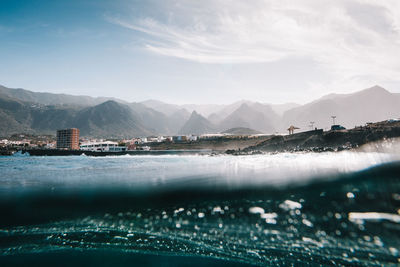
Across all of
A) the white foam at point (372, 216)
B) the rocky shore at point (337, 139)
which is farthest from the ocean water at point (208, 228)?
the rocky shore at point (337, 139)

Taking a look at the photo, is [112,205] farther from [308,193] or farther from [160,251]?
[308,193]

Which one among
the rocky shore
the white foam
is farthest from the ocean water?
the rocky shore

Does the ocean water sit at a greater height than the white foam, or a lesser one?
lesser

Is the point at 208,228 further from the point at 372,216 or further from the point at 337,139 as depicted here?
the point at 337,139

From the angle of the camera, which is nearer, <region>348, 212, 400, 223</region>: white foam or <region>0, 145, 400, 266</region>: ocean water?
<region>0, 145, 400, 266</region>: ocean water

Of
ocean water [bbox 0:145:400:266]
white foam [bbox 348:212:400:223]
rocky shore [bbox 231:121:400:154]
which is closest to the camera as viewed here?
ocean water [bbox 0:145:400:266]

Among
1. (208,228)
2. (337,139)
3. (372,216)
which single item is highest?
(337,139)

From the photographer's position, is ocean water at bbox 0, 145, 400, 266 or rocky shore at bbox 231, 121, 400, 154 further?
rocky shore at bbox 231, 121, 400, 154

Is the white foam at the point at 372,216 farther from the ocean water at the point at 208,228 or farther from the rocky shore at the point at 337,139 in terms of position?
the rocky shore at the point at 337,139

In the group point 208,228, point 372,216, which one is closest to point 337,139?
point 372,216

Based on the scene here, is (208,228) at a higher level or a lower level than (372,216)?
lower

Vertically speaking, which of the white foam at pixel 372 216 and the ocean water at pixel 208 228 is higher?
the white foam at pixel 372 216

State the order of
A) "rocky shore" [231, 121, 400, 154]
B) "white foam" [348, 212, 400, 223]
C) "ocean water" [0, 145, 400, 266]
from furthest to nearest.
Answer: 1. "rocky shore" [231, 121, 400, 154]
2. "white foam" [348, 212, 400, 223]
3. "ocean water" [0, 145, 400, 266]

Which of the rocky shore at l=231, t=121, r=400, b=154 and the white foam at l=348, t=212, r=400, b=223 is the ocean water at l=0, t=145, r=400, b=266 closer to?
the white foam at l=348, t=212, r=400, b=223
